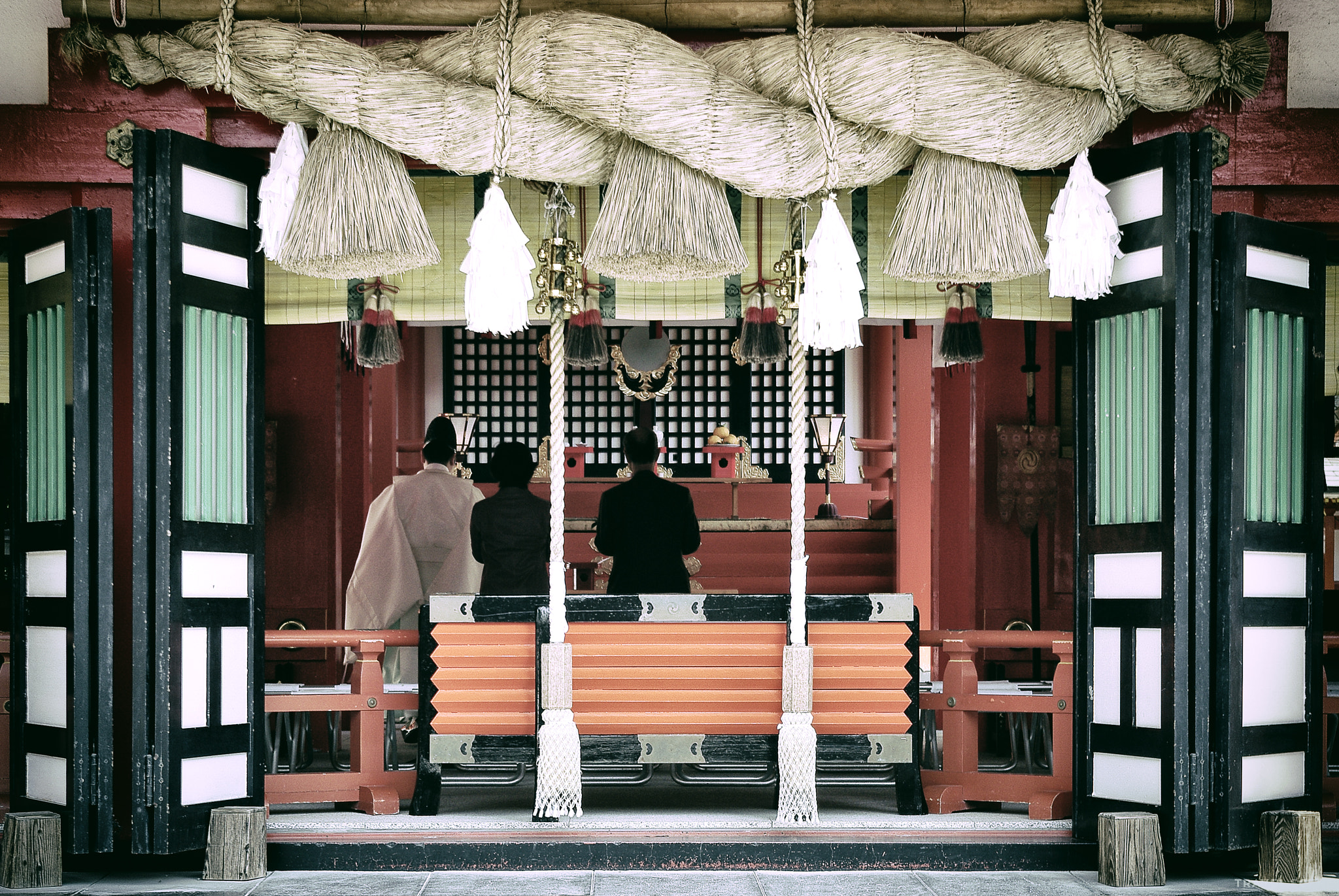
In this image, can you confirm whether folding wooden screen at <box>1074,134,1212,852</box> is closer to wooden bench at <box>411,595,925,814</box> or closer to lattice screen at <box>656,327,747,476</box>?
wooden bench at <box>411,595,925,814</box>

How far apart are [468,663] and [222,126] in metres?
2.42

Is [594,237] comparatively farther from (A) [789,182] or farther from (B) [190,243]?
(B) [190,243]

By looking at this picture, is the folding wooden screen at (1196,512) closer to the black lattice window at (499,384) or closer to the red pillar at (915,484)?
the red pillar at (915,484)

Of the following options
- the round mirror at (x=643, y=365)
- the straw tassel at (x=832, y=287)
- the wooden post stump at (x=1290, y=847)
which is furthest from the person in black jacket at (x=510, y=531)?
the round mirror at (x=643, y=365)

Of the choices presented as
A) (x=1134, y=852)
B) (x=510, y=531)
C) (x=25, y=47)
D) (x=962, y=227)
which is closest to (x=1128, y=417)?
Answer: (x=962, y=227)

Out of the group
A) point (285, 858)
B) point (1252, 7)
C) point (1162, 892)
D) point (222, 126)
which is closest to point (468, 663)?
point (285, 858)

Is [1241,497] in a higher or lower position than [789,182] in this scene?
lower

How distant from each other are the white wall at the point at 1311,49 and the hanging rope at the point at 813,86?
1864 mm

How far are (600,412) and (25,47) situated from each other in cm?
755

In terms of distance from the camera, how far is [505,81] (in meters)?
4.30

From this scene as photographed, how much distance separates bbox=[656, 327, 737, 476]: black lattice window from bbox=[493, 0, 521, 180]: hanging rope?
24.6 ft

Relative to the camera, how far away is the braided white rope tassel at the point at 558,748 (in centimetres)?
466

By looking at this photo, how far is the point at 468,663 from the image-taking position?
17.3 ft

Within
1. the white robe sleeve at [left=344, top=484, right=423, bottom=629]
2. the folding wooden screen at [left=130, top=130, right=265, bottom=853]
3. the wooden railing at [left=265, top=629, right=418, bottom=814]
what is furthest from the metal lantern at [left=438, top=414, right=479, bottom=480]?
the folding wooden screen at [left=130, top=130, right=265, bottom=853]
